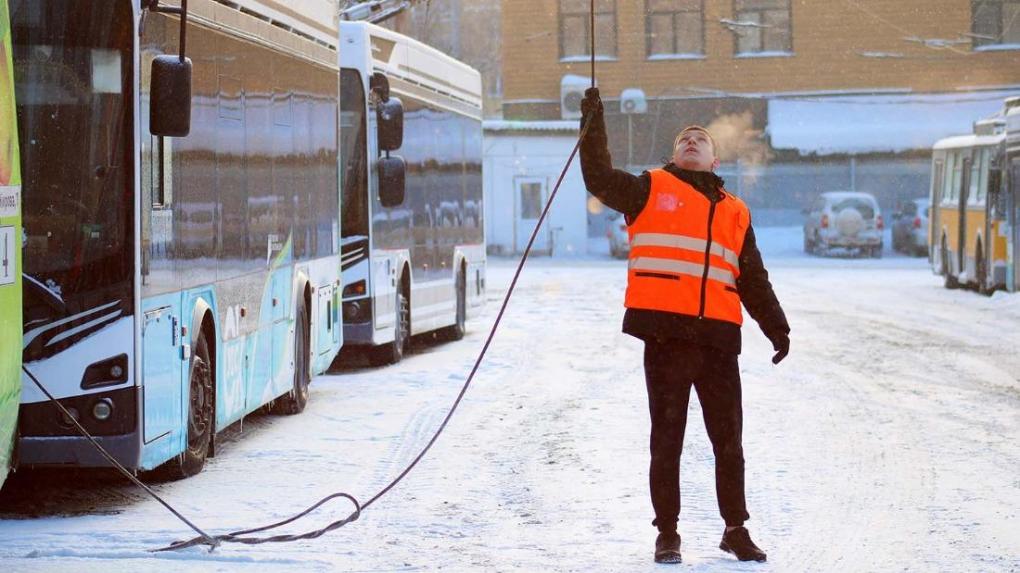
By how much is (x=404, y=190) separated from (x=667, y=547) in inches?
435

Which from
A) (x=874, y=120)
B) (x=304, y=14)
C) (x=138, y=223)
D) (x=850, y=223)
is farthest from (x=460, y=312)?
(x=874, y=120)

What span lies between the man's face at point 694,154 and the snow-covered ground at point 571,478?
1.55 meters

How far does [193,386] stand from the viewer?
10.4 m

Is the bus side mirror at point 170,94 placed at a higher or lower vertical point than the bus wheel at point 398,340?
higher

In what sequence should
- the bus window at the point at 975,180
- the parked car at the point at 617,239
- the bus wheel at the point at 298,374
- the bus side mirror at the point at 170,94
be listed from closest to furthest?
the bus side mirror at the point at 170,94
the bus wheel at the point at 298,374
the bus window at the point at 975,180
the parked car at the point at 617,239

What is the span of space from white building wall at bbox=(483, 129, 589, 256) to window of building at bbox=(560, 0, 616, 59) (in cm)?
394

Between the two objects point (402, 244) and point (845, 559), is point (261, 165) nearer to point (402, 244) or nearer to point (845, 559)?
point (845, 559)

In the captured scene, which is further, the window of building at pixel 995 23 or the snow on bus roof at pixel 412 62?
the window of building at pixel 995 23

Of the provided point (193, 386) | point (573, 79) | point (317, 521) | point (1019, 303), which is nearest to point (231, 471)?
point (193, 386)

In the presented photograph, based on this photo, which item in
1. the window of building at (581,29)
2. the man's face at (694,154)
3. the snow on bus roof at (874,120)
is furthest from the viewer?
the window of building at (581,29)

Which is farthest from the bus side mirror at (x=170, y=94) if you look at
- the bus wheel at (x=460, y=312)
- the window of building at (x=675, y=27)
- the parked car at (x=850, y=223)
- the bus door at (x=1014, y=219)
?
the window of building at (x=675, y=27)

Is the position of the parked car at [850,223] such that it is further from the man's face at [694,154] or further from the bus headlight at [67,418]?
the man's face at [694,154]

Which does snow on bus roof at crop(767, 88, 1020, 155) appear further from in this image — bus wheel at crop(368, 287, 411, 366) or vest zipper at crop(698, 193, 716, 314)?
vest zipper at crop(698, 193, 716, 314)

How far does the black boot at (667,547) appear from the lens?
7.75m
